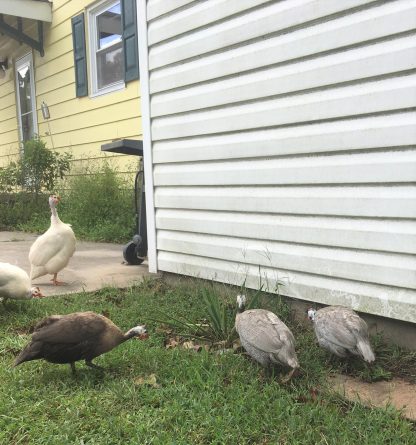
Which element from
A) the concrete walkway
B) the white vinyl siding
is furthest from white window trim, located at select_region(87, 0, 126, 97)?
the white vinyl siding

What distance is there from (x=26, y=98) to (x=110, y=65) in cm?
410

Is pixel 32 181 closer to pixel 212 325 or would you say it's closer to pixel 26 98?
pixel 26 98

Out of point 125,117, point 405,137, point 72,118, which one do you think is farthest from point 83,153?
point 405,137

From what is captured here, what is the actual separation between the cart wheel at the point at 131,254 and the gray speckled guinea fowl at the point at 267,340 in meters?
3.10

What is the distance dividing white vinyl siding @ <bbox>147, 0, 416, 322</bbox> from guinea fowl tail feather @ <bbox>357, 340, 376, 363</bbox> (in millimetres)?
479

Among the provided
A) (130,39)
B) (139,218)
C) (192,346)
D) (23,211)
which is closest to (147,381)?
(192,346)

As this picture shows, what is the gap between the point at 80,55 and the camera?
952 cm

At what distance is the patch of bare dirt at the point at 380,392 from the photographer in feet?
8.41

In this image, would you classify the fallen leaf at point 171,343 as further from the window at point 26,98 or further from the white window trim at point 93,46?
the window at point 26,98

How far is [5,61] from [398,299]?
12489mm

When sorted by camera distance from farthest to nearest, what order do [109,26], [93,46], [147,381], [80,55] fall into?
[80,55] < [93,46] < [109,26] < [147,381]

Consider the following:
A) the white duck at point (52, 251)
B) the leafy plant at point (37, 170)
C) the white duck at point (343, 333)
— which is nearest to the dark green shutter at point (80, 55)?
the leafy plant at point (37, 170)

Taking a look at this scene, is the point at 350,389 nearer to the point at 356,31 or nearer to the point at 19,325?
the point at 356,31

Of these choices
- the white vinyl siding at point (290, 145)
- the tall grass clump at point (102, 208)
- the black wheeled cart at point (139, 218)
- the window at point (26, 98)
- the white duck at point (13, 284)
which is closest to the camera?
the white vinyl siding at point (290, 145)
